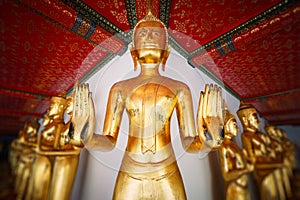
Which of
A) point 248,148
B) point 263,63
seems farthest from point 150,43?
point 248,148

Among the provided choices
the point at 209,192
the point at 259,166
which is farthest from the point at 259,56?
the point at 209,192

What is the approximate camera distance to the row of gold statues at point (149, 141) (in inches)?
26.1

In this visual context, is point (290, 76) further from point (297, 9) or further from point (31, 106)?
point (31, 106)

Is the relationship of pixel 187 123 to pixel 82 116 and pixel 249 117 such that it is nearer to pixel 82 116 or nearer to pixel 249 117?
pixel 249 117

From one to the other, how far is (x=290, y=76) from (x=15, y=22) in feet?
3.63

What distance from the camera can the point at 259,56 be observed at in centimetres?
80

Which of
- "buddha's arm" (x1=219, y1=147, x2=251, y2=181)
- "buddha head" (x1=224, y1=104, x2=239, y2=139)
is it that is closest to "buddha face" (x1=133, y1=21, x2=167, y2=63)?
"buddha head" (x1=224, y1=104, x2=239, y2=139)

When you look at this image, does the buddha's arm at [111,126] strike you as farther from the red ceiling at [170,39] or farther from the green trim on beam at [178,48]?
the green trim on beam at [178,48]

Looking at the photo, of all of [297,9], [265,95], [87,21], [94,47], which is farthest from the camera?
[94,47]

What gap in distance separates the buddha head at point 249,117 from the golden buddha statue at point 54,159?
77 centimetres

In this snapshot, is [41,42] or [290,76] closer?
[290,76]

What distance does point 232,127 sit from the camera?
0.81m

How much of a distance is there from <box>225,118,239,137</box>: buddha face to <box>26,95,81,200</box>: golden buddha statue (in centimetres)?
70

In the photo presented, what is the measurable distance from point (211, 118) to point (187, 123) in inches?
5.6
